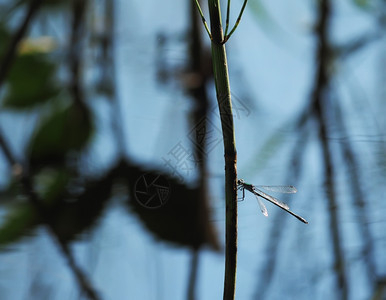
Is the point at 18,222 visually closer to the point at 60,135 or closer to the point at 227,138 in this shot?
the point at 60,135

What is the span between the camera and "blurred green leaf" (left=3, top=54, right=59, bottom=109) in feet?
2.96

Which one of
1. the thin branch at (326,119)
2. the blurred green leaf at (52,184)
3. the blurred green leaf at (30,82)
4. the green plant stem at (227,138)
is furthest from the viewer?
the blurred green leaf at (30,82)

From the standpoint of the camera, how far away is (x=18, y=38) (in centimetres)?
79

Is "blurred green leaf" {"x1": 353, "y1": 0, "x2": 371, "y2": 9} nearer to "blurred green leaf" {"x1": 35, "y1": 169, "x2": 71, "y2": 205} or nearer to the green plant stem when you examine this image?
"blurred green leaf" {"x1": 35, "y1": 169, "x2": 71, "y2": 205}

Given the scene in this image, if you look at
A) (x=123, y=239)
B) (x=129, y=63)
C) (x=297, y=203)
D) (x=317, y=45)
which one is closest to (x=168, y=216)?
(x=123, y=239)

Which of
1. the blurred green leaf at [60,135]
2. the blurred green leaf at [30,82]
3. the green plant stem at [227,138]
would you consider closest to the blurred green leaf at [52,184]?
the blurred green leaf at [60,135]

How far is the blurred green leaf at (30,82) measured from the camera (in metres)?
0.90

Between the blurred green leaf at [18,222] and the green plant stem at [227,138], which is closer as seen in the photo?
the green plant stem at [227,138]

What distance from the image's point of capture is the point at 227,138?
22 cm

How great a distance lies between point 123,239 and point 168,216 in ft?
0.23

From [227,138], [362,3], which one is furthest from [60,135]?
[227,138]

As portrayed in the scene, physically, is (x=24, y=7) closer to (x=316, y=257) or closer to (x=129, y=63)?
(x=129, y=63)

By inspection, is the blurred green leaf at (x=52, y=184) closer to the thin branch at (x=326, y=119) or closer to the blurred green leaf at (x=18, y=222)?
the blurred green leaf at (x=18, y=222)

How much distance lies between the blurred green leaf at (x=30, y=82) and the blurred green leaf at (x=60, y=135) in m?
0.04
